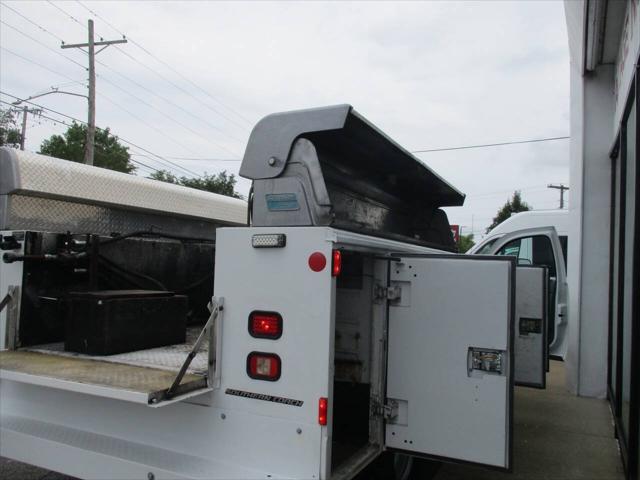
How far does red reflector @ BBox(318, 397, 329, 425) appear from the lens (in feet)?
7.49

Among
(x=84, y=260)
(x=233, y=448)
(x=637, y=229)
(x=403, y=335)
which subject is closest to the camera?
(x=233, y=448)

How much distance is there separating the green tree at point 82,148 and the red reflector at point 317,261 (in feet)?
127

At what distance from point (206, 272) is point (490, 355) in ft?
9.38

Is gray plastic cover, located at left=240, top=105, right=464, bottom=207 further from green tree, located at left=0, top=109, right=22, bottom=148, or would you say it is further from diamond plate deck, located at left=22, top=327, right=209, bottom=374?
green tree, located at left=0, top=109, right=22, bottom=148

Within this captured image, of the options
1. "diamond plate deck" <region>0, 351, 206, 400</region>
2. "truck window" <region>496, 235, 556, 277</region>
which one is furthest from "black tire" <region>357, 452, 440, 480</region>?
"truck window" <region>496, 235, 556, 277</region>

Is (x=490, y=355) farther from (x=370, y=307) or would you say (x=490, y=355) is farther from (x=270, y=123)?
(x=270, y=123)

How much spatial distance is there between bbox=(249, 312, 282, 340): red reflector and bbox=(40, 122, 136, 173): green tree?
38.4 m

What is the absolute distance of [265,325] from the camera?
2461 mm

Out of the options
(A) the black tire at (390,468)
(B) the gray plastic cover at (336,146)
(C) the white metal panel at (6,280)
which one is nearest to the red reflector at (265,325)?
(B) the gray plastic cover at (336,146)

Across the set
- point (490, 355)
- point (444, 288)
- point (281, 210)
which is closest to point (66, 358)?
point (281, 210)

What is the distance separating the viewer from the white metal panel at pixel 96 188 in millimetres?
3174

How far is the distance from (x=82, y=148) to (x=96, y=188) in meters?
38.6

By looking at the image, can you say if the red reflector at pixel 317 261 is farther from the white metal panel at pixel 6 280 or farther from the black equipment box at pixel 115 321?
the white metal panel at pixel 6 280

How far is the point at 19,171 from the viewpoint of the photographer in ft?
10.3
